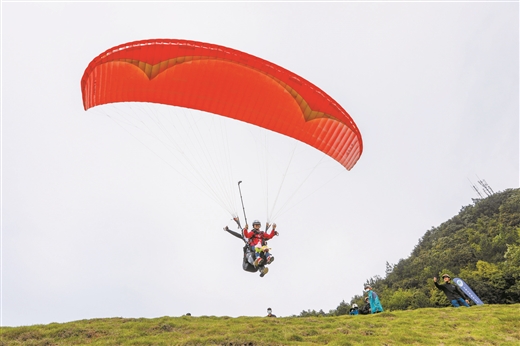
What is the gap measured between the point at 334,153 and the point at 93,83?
784 centimetres

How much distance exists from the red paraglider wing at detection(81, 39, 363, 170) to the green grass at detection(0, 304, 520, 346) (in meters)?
5.72

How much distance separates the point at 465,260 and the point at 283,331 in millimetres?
38104

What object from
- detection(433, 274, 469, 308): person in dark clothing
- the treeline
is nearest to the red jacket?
detection(433, 274, 469, 308): person in dark clothing

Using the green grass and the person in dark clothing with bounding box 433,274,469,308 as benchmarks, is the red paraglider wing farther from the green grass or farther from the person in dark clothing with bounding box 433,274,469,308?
the person in dark clothing with bounding box 433,274,469,308

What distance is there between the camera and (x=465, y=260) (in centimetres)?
4150

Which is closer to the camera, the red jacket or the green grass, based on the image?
the green grass

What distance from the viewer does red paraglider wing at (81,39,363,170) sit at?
1094cm

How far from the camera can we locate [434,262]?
148 ft

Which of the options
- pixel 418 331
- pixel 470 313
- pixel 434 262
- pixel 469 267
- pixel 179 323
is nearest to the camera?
pixel 418 331

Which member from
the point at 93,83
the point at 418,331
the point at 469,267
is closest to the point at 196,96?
the point at 93,83

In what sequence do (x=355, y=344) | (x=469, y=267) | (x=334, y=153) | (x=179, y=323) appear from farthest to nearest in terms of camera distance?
Result: (x=469, y=267) < (x=334, y=153) < (x=179, y=323) < (x=355, y=344)

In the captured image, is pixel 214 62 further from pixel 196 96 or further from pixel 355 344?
pixel 355 344

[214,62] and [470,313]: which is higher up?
[214,62]

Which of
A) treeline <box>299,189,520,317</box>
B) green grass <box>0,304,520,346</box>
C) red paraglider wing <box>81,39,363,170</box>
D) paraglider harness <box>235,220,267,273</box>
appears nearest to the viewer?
green grass <box>0,304,520,346</box>
